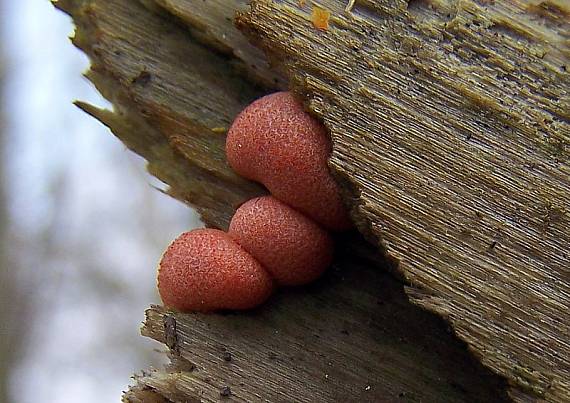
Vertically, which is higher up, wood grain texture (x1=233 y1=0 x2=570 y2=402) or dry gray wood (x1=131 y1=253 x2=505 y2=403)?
wood grain texture (x1=233 y1=0 x2=570 y2=402)

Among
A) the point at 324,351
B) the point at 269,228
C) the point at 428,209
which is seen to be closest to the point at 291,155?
the point at 269,228

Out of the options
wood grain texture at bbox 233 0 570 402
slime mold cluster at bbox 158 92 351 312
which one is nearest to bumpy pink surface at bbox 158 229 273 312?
slime mold cluster at bbox 158 92 351 312

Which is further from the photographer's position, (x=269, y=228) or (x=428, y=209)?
(x=269, y=228)

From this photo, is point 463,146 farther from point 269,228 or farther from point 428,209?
point 269,228

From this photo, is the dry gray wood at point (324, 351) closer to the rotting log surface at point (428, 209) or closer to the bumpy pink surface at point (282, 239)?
the rotting log surface at point (428, 209)

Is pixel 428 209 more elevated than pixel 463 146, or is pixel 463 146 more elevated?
pixel 463 146

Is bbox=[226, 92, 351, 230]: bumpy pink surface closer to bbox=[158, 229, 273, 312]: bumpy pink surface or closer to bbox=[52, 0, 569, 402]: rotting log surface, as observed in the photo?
bbox=[52, 0, 569, 402]: rotting log surface

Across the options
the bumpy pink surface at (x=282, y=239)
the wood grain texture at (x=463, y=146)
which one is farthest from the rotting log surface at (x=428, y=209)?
the bumpy pink surface at (x=282, y=239)
